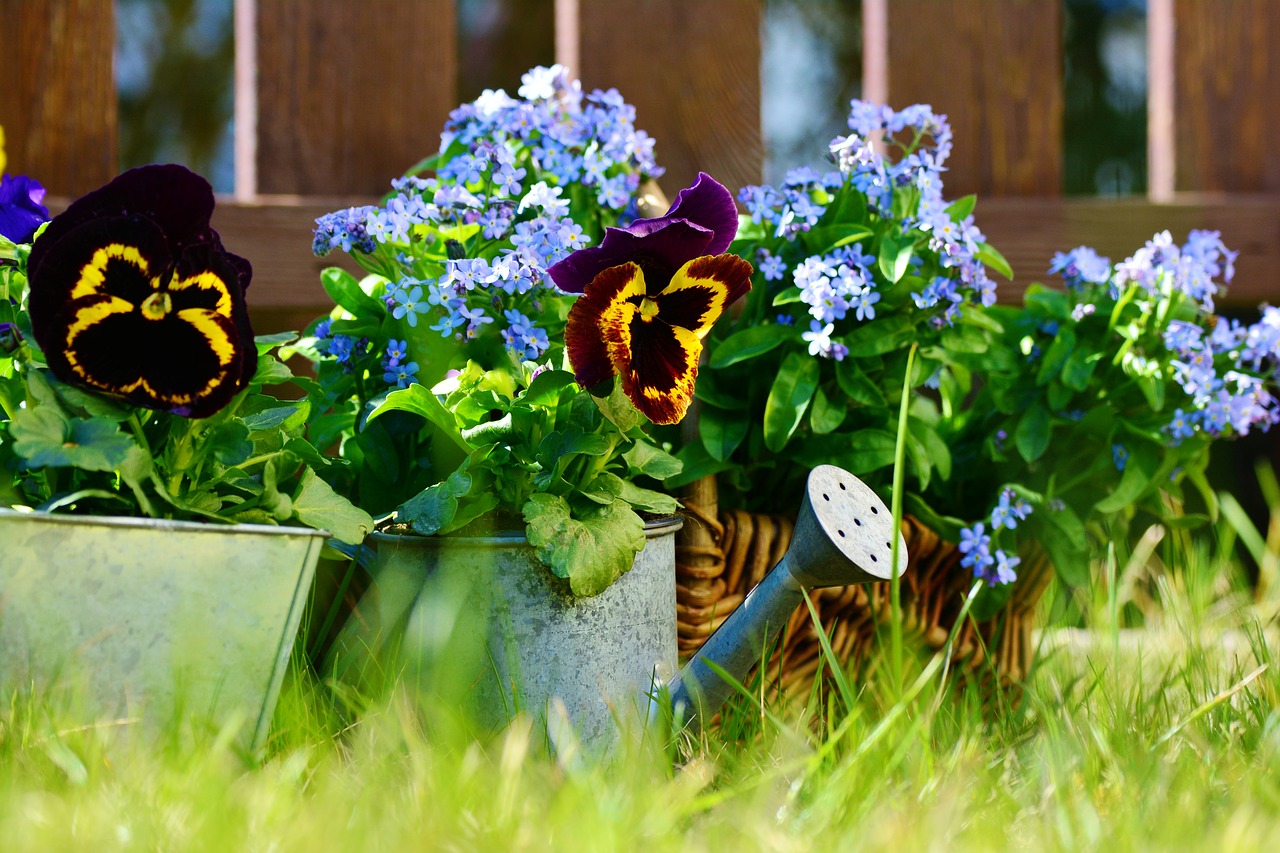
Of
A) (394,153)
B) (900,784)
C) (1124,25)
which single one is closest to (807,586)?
(900,784)

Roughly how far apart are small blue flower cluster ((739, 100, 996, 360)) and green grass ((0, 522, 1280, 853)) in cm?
42

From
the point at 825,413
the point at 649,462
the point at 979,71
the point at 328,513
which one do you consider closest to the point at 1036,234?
the point at 979,71

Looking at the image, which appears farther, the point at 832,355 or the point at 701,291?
the point at 832,355

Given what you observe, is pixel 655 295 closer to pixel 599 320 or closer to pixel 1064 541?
pixel 599 320

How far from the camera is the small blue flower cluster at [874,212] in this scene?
126cm

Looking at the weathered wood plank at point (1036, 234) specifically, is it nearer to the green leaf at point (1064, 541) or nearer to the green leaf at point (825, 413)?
the green leaf at point (1064, 541)

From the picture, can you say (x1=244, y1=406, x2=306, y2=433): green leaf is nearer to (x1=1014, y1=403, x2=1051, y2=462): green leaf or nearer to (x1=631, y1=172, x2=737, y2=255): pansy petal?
(x1=631, y1=172, x2=737, y2=255): pansy petal

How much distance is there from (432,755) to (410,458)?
16.9 inches

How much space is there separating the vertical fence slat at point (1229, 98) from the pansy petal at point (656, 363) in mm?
1774

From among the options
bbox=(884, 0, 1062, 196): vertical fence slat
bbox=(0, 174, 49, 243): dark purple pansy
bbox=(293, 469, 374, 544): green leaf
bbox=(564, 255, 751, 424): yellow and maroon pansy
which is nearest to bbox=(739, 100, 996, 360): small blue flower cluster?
bbox=(564, 255, 751, 424): yellow and maroon pansy

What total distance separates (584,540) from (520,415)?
0.49 ft

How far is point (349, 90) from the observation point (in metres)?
2.17

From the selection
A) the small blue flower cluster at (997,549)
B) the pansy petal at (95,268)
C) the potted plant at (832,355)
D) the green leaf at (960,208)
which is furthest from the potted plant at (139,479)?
the green leaf at (960,208)

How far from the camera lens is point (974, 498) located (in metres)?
1.57
